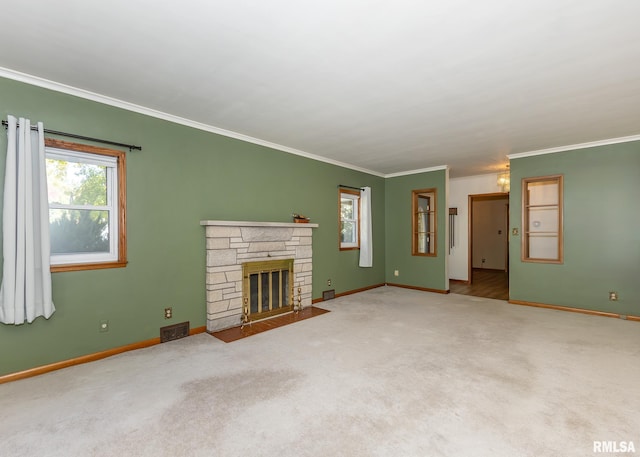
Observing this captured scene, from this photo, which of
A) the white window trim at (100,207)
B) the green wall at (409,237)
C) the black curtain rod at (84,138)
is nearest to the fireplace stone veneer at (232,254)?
the white window trim at (100,207)

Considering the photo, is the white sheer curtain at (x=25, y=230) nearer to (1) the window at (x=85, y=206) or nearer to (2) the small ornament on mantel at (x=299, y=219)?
(1) the window at (x=85, y=206)

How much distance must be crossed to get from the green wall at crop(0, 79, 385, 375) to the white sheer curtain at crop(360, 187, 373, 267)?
6.05 ft

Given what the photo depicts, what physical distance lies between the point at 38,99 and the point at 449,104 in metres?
3.94

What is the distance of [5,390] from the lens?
2410 mm

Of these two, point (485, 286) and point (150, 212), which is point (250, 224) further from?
point (485, 286)

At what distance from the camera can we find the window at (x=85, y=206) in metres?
2.86

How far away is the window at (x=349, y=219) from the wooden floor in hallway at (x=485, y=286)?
7.68ft

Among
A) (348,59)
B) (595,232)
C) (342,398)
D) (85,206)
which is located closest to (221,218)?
(85,206)

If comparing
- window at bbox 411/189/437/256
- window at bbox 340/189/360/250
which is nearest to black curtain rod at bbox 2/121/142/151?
window at bbox 340/189/360/250

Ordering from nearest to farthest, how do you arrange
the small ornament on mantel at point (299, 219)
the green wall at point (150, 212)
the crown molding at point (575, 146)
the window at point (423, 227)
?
Answer: the green wall at point (150, 212), the crown molding at point (575, 146), the small ornament on mantel at point (299, 219), the window at point (423, 227)

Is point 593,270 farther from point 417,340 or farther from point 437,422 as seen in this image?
point 437,422

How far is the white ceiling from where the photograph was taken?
1.85 meters

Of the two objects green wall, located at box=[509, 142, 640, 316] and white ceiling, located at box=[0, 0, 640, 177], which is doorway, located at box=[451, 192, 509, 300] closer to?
green wall, located at box=[509, 142, 640, 316]

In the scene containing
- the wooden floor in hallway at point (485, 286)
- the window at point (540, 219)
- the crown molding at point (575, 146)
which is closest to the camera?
the crown molding at point (575, 146)
